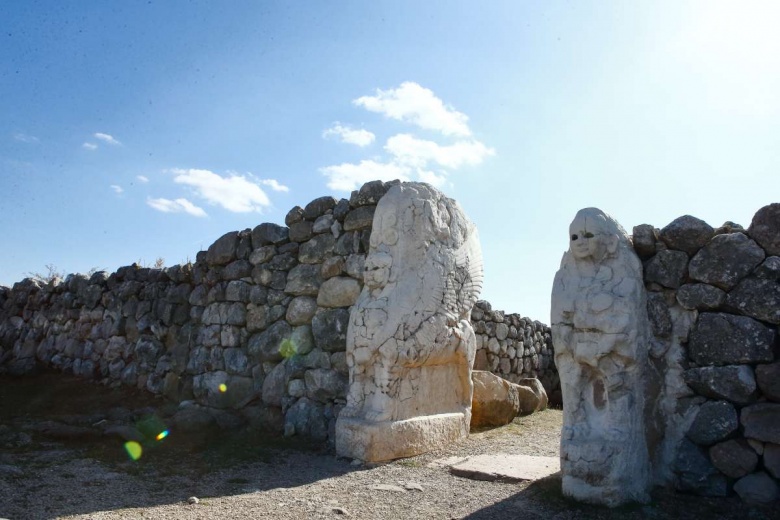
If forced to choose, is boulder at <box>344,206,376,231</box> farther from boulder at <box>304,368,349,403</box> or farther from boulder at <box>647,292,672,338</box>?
boulder at <box>647,292,672,338</box>

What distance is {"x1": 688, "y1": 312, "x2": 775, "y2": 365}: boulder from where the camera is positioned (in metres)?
3.64

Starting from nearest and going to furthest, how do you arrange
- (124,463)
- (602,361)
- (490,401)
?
(602,361) → (124,463) → (490,401)

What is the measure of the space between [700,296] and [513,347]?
18.4 feet

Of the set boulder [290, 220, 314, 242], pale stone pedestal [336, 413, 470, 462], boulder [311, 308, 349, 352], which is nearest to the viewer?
pale stone pedestal [336, 413, 470, 462]

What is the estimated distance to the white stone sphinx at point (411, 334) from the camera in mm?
5188

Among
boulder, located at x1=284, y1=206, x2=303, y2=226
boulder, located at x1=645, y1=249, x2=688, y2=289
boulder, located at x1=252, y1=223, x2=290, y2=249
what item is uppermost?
boulder, located at x1=284, y1=206, x2=303, y2=226

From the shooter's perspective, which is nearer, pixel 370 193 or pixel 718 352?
pixel 718 352

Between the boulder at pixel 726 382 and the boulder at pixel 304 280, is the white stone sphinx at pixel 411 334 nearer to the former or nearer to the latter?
the boulder at pixel 304 280

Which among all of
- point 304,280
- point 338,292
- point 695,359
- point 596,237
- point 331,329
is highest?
point 596,237

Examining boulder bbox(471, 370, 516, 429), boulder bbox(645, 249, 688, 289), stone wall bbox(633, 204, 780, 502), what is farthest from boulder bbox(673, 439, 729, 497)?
boulder bbox(471, 370, 516, 429)

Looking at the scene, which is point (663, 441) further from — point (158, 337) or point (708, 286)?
point (158, 337)

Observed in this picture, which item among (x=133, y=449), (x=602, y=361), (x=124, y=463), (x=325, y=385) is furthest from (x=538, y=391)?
(x=124, y=463)

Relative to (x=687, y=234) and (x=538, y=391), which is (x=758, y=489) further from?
(x=538, y=391)

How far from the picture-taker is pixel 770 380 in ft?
11.7
